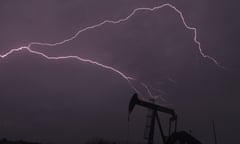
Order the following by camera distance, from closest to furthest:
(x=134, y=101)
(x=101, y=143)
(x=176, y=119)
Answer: (x=134, y=101) < (x=176, y=119) < (x=101, y=143)

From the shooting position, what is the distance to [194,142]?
28.2 metres

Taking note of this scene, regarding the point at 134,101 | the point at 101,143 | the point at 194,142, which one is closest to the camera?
the point at 194,142

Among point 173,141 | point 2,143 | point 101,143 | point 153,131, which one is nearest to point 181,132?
point 173,141

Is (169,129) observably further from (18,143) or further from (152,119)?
(18,143)

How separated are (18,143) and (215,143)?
22407mm

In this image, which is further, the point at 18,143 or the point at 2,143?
the point at 18,143

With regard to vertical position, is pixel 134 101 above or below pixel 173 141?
above

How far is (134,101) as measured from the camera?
98.5 feet

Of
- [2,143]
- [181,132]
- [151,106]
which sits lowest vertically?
[2,143]

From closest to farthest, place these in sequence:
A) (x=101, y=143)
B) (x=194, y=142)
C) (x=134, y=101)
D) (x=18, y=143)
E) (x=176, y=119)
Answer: (x=194, y=142), (x=134, y=101), (x=176, y=119), (x=18, y=143), (x=101, y=143)

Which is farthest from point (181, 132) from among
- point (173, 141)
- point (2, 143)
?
point (2, 143)

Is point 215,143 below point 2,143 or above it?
above

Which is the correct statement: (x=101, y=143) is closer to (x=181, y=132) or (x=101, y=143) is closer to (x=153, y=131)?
(x=153, y=131)

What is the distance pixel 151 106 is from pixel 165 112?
1.65 meters
